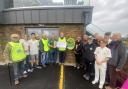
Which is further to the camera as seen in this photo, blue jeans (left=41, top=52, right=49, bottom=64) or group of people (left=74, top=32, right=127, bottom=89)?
blue jeans (left=41, top=52, right=49, bottom=64)

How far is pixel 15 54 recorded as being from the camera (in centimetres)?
Answer: 920

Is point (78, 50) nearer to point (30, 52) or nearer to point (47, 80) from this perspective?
point (30, 52)

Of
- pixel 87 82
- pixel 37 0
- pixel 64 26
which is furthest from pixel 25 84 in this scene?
pixel 37 0

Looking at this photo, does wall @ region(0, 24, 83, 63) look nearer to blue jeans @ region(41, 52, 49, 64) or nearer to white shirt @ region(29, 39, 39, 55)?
blue jeans @ region(41, 52, 49, 64)

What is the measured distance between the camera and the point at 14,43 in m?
9.21

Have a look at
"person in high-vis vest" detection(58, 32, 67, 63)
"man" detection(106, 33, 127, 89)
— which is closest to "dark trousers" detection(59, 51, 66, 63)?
"person in high-vis vest" detection(58, 32, 67, 63)

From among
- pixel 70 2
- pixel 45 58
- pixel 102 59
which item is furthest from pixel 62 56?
pixel 102 59

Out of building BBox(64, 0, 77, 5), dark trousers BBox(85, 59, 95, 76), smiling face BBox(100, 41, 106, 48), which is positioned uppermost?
building BBox(64, 0, 77, 5)

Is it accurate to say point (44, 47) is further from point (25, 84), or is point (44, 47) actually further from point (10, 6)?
point (10, 6)

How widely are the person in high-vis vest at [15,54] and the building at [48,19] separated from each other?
553 centimetres

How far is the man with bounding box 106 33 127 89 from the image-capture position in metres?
8.09

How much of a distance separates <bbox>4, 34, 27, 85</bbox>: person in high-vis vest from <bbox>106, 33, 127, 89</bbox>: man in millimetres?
3388

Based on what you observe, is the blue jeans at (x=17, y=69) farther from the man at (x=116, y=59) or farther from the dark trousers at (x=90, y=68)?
the man at (x=116, y=59)

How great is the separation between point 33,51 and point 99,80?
397 centimetres
